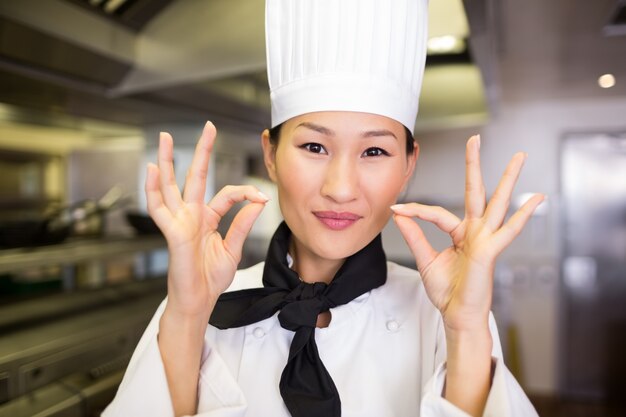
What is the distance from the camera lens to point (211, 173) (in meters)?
1.88

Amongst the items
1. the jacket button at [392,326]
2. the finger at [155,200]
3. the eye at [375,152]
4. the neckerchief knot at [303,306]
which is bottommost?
the jacket button at [392,326]

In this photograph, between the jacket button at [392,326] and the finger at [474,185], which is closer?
the finger at [474,185]

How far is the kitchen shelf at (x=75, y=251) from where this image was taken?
117 centimetres

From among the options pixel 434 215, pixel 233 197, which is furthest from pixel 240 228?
pixel 434 215

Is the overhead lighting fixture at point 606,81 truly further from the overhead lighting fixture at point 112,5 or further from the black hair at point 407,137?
the overhead lighting fixture at point 112,5

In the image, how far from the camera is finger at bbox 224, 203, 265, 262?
0.64 m

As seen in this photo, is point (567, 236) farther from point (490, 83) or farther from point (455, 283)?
point (455, 283)

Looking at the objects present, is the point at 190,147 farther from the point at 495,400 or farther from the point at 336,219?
the point at 495,400

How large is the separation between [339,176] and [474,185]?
173 mm

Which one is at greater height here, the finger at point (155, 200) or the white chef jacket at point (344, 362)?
the finger at point (155, 200)

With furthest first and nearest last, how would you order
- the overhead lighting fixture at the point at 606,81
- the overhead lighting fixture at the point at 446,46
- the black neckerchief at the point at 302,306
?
1. the overhead lighting fixture at the point at 446,46
2. the overhead lighting fixture at the point at 606,81
3. the black neckerchief at the point at 302,306

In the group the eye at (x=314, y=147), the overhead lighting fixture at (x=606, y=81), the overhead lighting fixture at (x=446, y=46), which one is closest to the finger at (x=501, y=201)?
the eye at (x=314, y=147)

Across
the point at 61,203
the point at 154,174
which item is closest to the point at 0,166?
the point at 61,203

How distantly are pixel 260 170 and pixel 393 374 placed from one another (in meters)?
1.26
